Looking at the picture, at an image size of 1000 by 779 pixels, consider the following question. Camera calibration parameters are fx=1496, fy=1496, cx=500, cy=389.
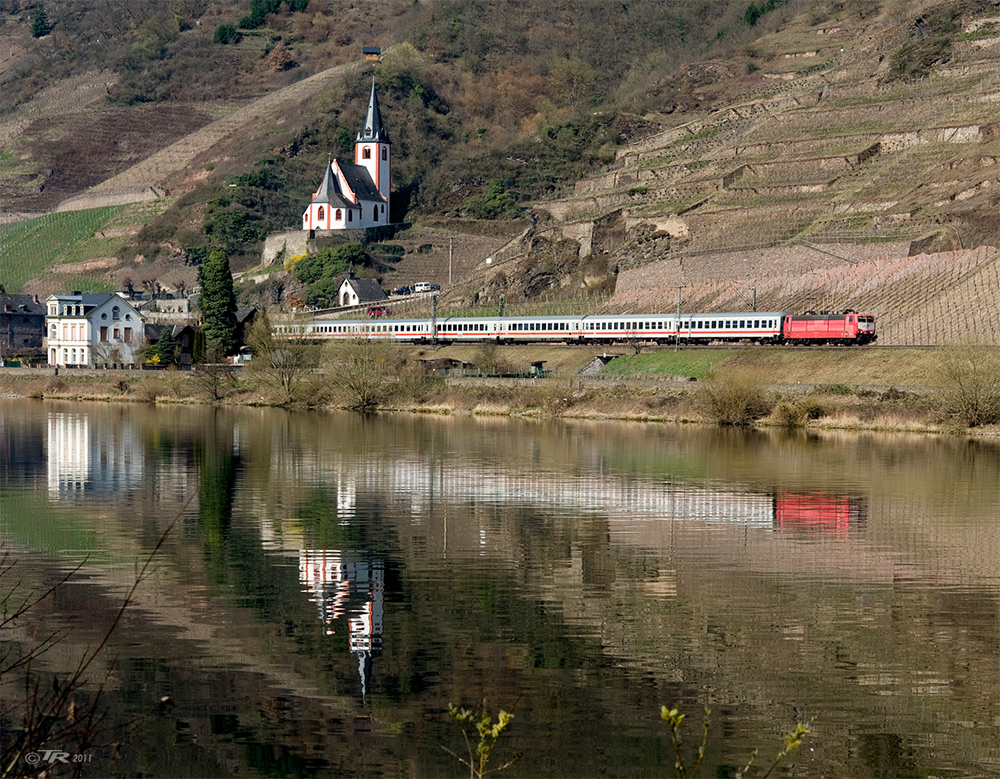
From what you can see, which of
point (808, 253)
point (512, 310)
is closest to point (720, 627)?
point (808, 253)

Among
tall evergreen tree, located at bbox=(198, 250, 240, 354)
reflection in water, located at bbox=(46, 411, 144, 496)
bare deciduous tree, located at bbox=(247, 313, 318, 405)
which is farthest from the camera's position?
tall evergreen tree, located at bbox=(198, 250, 240, 354)

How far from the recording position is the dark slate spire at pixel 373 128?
124200 mm

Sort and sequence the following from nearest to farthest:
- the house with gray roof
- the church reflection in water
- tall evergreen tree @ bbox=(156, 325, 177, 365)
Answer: the church reflection in water < tall evergreen tree @ bbox=(156, 325, 177, 365) < the house with gray roof

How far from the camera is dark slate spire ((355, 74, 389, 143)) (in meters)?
124

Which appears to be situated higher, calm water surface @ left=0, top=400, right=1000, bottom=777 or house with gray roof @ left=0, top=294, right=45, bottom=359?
house with gray roof @ left=0, top=294, right=45, bottom=359

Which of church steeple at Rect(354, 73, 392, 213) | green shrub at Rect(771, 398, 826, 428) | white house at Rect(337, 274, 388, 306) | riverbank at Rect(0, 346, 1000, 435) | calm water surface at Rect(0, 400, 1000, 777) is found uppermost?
church steeple at Rect(354, 73, 392, 213)

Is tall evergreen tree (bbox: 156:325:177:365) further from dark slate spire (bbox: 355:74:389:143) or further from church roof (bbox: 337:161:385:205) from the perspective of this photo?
dark slate spire (bbox: 355:74:389:143)

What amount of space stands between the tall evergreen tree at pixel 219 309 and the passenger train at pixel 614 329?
308 centimetres

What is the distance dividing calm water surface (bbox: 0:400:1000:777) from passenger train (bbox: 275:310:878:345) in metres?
28.1

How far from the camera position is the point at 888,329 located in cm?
6875

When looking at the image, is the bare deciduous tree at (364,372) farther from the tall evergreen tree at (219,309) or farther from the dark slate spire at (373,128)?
the dark slate spire at (373,128)

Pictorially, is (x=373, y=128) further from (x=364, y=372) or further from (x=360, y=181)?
(x=364, y=372)


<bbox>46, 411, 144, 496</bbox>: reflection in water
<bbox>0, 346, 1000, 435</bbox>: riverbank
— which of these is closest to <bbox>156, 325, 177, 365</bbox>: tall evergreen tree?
<bbox>0, 346, 1000, 435</bbox>: riverbank

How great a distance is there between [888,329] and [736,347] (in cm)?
695
